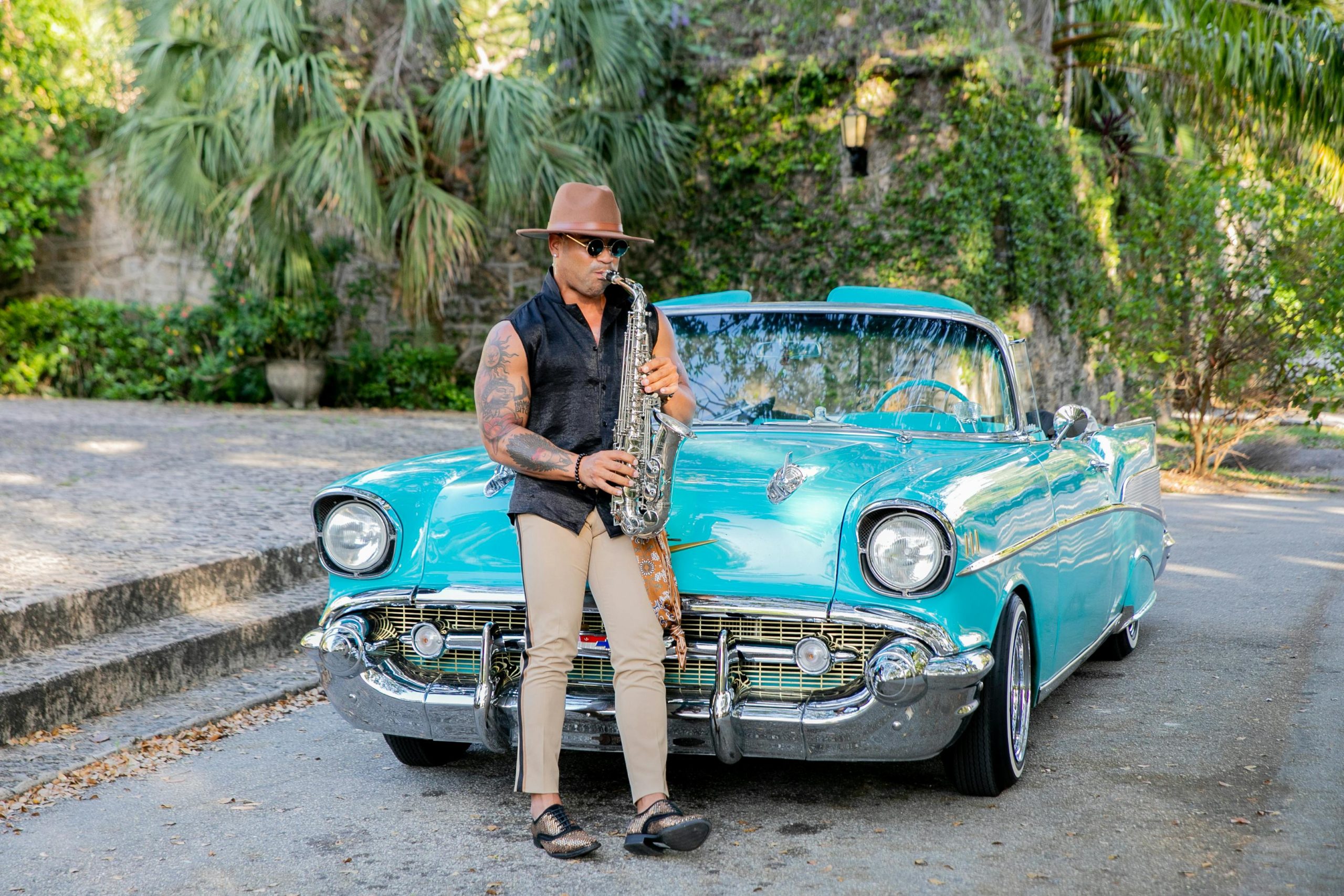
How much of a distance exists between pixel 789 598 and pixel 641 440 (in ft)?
1.80

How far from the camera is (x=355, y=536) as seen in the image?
3711 millimetres

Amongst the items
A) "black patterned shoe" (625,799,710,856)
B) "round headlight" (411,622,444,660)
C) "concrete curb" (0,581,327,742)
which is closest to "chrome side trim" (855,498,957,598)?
"black patterned shoe" (625,799,710,856)

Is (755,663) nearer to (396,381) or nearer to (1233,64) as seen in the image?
(1233,64)

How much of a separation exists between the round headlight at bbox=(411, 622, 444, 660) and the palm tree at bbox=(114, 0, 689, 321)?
9237mm

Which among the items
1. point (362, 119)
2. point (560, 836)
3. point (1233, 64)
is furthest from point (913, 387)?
point (1233, 64)

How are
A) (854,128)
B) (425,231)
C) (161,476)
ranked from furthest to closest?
(854,128) → (425,231) → (161,476)

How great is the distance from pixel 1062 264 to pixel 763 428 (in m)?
11.3

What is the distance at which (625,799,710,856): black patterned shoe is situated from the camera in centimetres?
317

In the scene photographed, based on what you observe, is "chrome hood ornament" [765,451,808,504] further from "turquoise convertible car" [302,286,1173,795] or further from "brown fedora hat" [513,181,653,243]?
"brown fedora hat" [513,181,653,243]

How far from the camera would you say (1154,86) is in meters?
15.1

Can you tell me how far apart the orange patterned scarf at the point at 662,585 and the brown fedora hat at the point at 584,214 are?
0.79 m

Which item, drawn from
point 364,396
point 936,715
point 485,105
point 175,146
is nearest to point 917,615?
point 936,715

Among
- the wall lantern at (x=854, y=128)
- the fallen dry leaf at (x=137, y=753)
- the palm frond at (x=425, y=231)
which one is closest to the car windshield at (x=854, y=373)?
the fallen dry leaf at (x=137, y=753)

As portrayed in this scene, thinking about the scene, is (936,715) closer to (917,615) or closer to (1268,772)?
(917,615)
